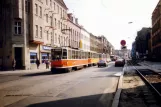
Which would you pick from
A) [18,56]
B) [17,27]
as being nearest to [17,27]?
[17,27]

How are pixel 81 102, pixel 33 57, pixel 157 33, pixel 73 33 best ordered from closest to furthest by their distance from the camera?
pixel 81 102 < pixel 33 57 < pixel 73 33 < pixel 157 33

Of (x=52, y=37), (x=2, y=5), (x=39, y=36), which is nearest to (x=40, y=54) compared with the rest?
(x=39, y=36)

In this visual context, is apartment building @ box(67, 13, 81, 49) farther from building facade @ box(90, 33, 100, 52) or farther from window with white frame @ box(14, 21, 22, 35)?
building facade @ box(90, 33, 100, 52)

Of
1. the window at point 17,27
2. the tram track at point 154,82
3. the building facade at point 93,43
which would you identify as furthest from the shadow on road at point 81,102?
the building facade at point 93,43

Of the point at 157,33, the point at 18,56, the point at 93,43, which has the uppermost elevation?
→ the point at 157,33

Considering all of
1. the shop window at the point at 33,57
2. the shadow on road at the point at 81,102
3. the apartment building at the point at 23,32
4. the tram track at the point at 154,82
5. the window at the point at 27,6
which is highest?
the window at the point at 27,6

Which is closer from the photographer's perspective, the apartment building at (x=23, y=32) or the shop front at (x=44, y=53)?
the apartment building at (x=23, y=32)

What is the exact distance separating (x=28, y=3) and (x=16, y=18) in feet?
12.0

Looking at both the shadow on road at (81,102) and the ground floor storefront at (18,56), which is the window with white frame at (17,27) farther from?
the shadow on road at (81,102)

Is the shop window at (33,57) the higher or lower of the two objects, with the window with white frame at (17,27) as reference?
lower

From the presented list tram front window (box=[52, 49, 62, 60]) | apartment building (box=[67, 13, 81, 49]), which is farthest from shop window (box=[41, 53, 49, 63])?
apartment building (box=[67, 13, 81, 49])

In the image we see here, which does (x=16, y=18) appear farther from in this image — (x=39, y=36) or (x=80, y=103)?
(x=80, y=103)

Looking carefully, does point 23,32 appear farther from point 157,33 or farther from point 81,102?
point 157,33

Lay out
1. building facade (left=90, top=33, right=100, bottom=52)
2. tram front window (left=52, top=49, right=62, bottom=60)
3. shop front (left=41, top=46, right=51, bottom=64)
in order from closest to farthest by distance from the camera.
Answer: tram front window (left=52, top=49, right=62, bottom=60)
shop front (left=41, top=46, right=51, bottom=64)
building facade (left=90, top=33, right=100, bottom=52)
